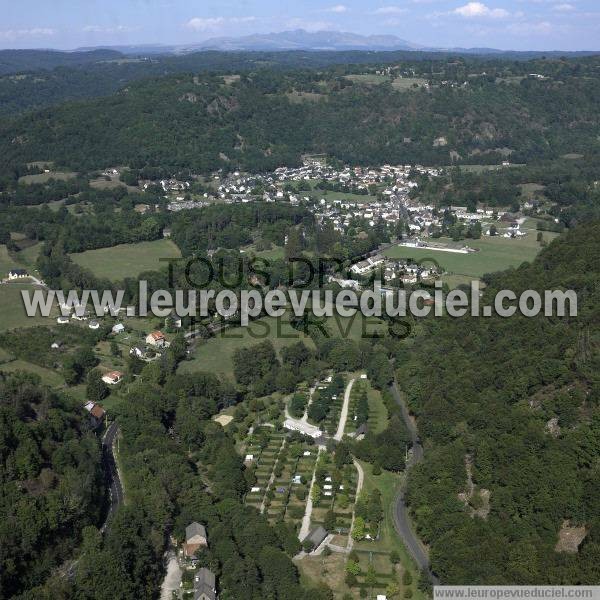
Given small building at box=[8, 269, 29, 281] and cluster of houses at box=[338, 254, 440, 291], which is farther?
small building at box=[8, 269, 29, 281]

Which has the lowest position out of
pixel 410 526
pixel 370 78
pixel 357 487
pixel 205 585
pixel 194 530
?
pixel 410 526

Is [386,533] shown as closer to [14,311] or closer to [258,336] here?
[258,336]

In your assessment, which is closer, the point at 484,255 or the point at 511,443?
the point at 511,443

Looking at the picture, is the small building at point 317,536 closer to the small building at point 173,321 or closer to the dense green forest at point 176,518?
the dense green forest at point 176,518

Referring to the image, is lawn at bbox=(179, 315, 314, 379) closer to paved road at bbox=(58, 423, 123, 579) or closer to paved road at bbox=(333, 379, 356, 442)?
paved road at bbox=(333, 379, 356, 442)

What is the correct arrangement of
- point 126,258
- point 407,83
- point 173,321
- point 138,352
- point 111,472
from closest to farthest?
1. point 111,472
2. point 138,352
3. point 173,321
4. point 126,258
5. point 407,83

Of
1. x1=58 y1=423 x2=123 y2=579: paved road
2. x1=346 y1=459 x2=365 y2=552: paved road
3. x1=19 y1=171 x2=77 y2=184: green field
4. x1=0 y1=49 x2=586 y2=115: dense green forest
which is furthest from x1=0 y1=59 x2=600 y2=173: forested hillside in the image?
x1=346 y1=459 x2=365 y2=552: paved road

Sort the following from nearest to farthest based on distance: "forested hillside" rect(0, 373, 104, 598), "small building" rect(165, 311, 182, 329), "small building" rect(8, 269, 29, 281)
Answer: "forested hillside" rect(0, 373, 104, 598) < "small building" rect(165, 311, 182, 329) < "small building" rect(8, 269, 29, 281)

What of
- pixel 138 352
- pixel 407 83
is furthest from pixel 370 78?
pixel 138 352
